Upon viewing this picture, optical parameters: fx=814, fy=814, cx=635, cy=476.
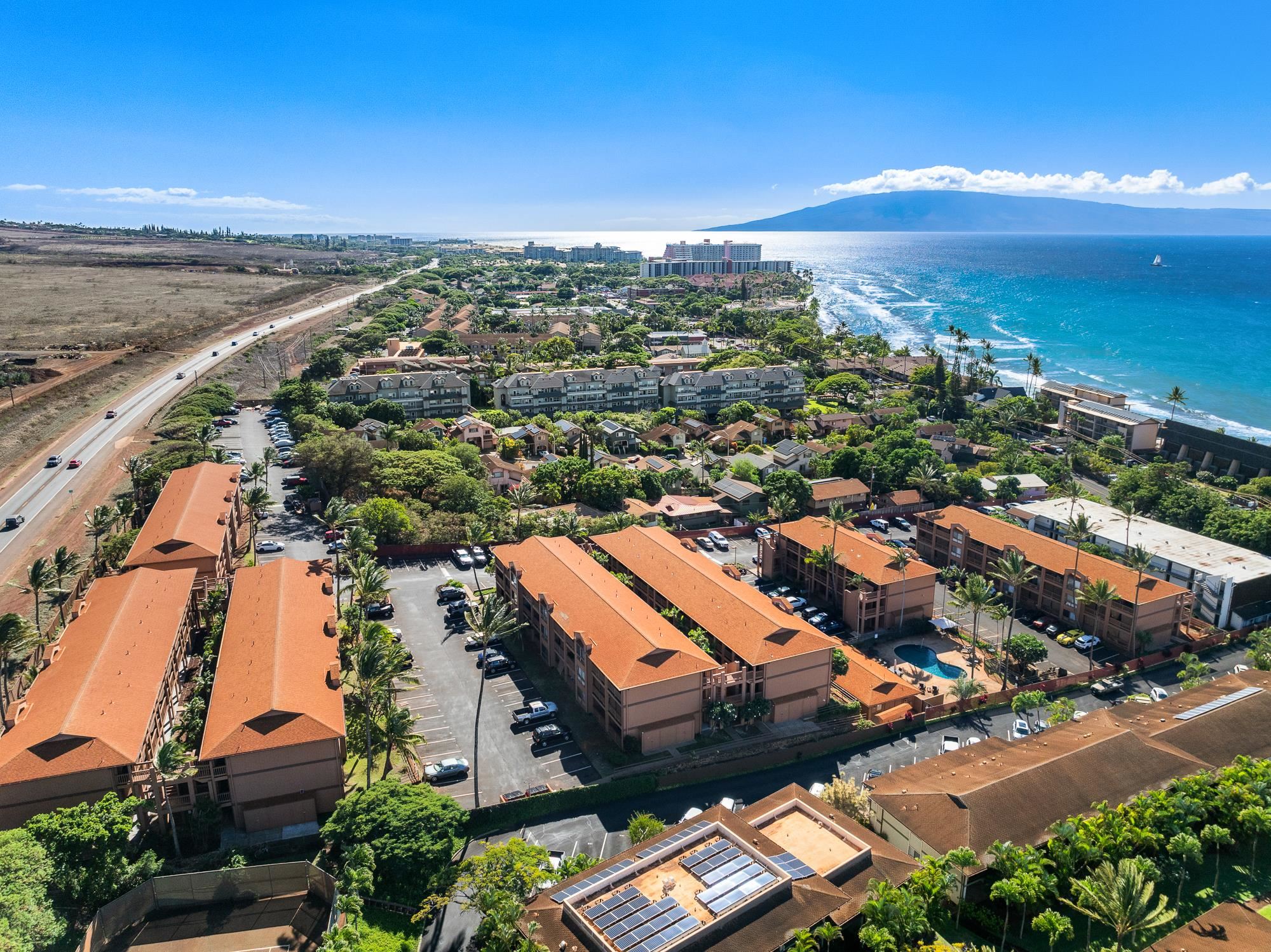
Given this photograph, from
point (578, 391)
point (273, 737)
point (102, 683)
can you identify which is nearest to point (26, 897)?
point (273, 737)

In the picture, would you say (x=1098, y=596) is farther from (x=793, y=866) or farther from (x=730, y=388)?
(x=730, y=388)

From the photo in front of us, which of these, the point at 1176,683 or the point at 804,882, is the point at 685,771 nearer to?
the point at 804,882

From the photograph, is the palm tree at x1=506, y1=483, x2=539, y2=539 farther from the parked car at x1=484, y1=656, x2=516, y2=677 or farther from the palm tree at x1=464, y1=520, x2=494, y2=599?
the parked car at x1=484, y1=656, x2=516, y2=677

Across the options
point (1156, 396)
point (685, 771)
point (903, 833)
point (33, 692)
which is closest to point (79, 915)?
point (33, 692)

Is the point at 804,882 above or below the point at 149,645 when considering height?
below

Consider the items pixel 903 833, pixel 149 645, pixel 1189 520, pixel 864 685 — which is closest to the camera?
pixel 903 833

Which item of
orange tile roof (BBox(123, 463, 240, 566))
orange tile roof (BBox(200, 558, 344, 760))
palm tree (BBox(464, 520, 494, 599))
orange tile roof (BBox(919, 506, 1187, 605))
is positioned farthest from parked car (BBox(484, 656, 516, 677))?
orange tile roof (BBox(919, 506, 1187, 605))
